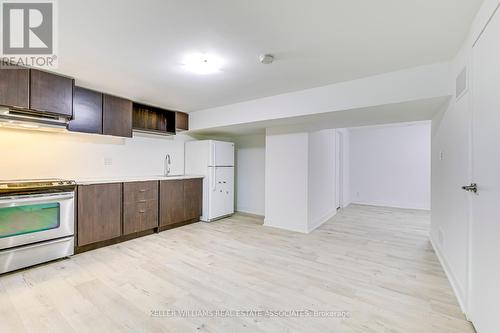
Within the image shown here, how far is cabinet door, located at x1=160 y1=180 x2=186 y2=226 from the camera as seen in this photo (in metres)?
3.96

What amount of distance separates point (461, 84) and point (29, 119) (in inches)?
181

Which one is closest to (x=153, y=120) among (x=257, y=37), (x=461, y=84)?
(x=257, y=37)

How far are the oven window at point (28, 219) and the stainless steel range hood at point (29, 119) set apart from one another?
1000 millimetres

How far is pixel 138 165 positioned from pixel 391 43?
4.18m

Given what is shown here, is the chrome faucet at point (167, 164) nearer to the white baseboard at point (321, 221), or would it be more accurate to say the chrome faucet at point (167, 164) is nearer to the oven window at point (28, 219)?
the oven window at point (28, 219)

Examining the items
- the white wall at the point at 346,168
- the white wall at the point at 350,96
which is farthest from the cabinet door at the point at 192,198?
the white wall at the point at 346,168

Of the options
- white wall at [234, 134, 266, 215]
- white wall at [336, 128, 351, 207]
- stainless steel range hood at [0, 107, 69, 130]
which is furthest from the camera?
white wall at [336, 128, 351, 207]

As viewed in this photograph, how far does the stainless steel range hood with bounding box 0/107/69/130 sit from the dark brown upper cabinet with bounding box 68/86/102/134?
13cm

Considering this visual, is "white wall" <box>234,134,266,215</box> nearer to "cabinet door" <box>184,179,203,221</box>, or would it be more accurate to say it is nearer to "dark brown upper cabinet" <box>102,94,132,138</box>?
"cabinet door" <box>184,179,203,221</box>

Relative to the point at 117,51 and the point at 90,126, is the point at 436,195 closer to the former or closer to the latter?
the point at 117,51

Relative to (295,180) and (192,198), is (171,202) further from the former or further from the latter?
(295,180)

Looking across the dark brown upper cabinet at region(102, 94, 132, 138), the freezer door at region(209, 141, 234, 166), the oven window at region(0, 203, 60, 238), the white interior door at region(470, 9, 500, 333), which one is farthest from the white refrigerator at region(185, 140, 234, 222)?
the white interior door at region(470, 9, 500, 333)

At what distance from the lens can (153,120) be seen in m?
4.34

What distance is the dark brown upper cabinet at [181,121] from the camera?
453 centimetres
